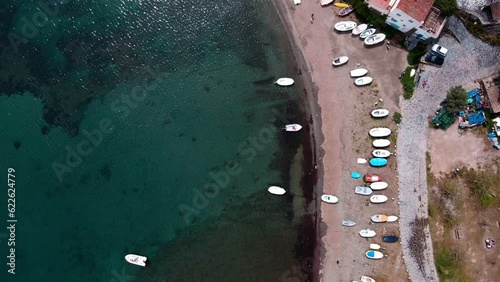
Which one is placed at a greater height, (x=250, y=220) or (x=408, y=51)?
(x=408, y=51)

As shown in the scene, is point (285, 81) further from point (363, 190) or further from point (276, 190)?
point (363, 190)

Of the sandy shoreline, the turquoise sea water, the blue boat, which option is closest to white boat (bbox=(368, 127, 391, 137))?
the sandy shoreline

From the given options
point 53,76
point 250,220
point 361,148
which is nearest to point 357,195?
point 361,148

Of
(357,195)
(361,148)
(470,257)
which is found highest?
(361,148)

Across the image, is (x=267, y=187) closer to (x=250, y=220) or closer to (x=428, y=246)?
(x=250, y=220)

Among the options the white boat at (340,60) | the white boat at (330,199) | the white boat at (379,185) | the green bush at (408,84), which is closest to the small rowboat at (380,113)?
the green bush at (408,84)

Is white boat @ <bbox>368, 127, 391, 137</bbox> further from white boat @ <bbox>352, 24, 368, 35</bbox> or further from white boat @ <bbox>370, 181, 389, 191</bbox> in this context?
white boat @ <bbox>352, 24, 368, 35</bbox>

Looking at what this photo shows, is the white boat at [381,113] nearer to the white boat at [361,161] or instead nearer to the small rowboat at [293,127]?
the white boat at [361,161]
